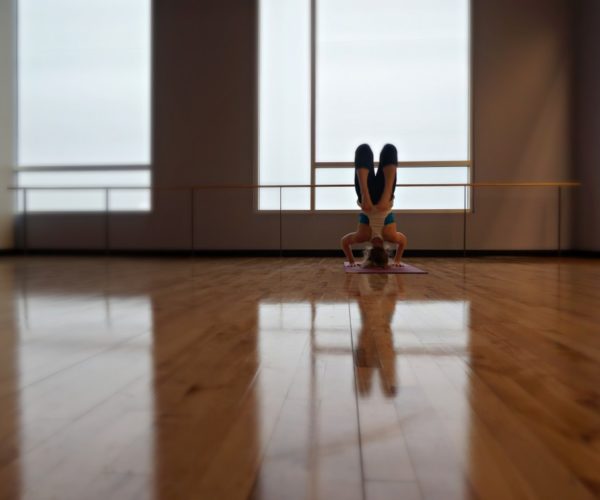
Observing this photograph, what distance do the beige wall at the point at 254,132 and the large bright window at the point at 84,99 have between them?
23 cm

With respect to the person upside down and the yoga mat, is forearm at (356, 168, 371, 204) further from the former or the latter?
the yoga mat

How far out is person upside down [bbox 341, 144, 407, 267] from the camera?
3.36m

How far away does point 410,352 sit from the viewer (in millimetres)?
1091

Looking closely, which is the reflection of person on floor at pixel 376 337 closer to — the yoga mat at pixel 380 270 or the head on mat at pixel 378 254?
the yoga mat at pixel 380 270

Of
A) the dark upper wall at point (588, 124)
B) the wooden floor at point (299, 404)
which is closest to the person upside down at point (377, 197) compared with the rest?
the wooden floor at point (299, 404)

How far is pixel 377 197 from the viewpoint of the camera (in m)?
3.42

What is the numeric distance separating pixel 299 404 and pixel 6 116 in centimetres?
650

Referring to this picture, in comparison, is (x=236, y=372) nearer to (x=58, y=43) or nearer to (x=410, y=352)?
(x=410, y=352)

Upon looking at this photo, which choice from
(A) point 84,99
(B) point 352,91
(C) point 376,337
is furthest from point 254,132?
(C) point 376,337

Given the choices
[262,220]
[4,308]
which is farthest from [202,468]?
[262,220]

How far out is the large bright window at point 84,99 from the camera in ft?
19.3

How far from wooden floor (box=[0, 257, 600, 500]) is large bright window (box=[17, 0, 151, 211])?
4.62 meters

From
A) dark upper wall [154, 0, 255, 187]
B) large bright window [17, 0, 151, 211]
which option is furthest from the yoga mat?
large bright window [17, 0, 151, 211]

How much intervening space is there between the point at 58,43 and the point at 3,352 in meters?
6.09
